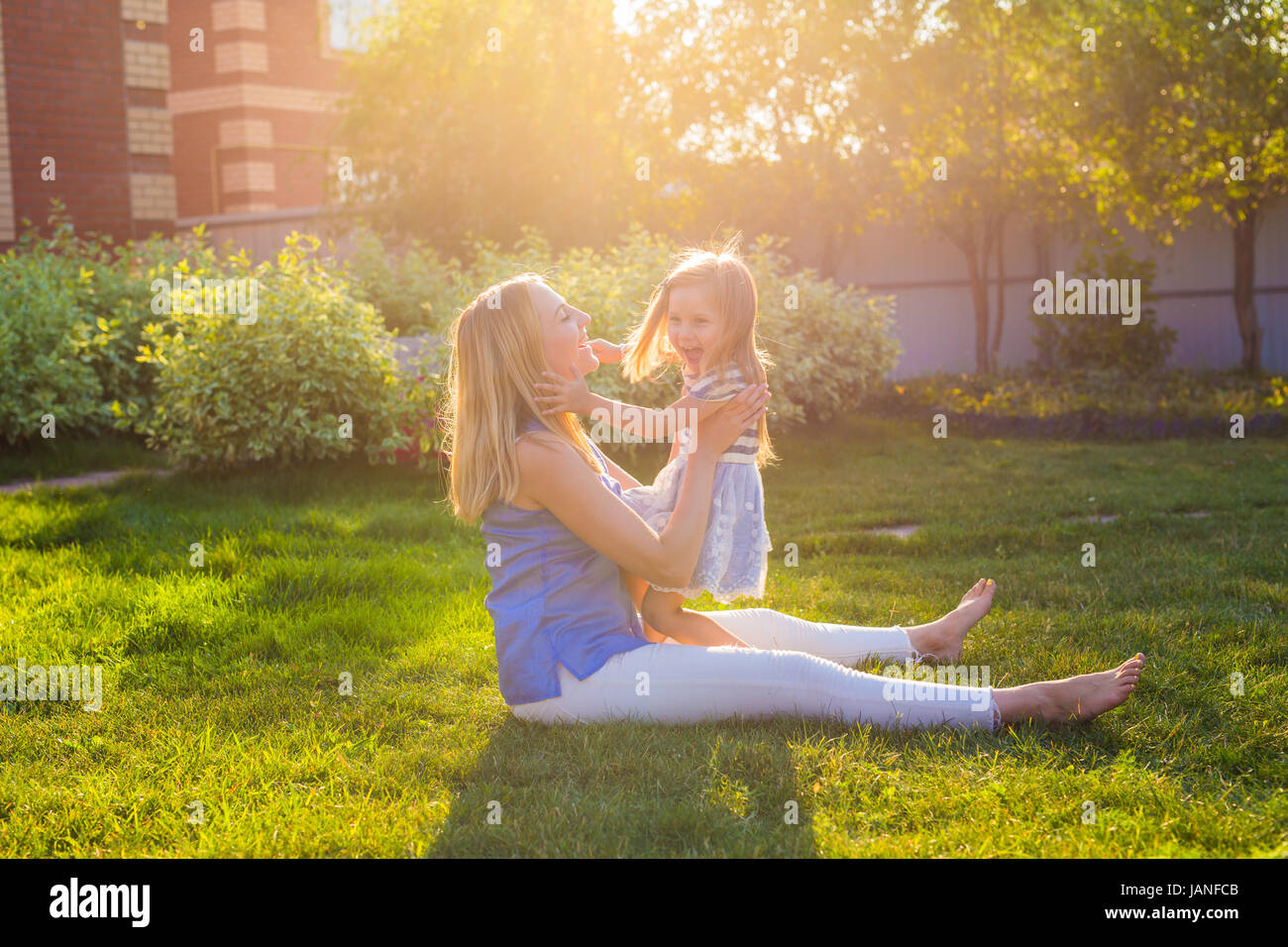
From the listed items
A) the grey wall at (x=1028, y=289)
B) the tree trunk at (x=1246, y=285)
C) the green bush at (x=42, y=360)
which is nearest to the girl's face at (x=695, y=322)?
the green bush at (x=42, y=360)

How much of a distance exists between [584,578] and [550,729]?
0.45 meters

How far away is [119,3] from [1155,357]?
42.0 feet

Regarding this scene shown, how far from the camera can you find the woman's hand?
3.02 m

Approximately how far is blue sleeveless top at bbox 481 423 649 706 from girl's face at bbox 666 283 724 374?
605 millimetres

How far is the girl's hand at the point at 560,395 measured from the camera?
2902 millimetres

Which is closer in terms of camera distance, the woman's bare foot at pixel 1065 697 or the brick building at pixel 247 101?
A: the woman's bare foot at pixel 1065 697

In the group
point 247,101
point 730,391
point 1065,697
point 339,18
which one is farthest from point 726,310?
point 339,18

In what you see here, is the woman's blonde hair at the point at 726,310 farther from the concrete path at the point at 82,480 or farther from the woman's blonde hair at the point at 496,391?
the concrete path at the point at 82,480

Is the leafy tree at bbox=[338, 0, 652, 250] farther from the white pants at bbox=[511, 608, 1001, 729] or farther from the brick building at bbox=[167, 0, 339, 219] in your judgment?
the white pants at bbox=[511, 608, 1001, 729]

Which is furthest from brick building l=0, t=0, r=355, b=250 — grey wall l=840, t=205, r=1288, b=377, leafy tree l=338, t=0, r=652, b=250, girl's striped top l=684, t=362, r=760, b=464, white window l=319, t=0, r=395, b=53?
girl's striped top l=684, t=362, r=760, b=464

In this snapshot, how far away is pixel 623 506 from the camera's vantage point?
2932mm

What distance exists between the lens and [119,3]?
40.0 ft

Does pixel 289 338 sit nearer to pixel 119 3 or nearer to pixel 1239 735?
pixel 1239 735
